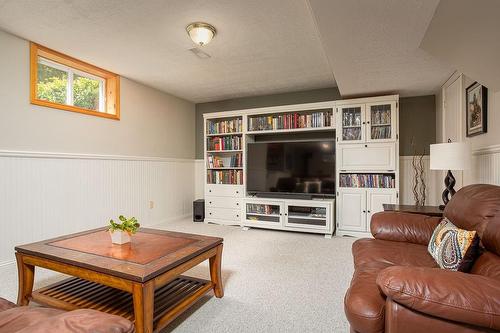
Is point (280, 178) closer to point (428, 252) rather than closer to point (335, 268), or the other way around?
point (335, 268)

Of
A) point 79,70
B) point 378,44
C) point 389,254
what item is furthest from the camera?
point 79,70

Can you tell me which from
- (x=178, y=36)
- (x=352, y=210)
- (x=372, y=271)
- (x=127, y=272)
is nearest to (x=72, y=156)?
(x=178, y=36)

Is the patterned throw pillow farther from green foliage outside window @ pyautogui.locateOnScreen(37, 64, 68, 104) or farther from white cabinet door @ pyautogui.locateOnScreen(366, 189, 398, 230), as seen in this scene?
green foliage outside window @ pyautogui.locateOnScreen(37, 64, 68, 104)

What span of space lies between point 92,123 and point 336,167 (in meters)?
3.38

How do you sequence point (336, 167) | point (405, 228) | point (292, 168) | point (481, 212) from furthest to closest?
point (292, 168)
point (336, 167)
point (405, 228)
point (481, 212)

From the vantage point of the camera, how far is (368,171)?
3.86 metres

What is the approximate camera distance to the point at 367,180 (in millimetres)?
3869

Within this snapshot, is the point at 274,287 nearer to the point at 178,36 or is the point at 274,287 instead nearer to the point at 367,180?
the point at 367,180

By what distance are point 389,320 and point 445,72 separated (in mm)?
3040

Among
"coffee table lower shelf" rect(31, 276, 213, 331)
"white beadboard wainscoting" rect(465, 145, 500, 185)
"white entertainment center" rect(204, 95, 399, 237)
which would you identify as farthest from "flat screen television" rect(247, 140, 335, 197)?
"coffee table lower shelf" rect(31, 276, 213, 331)

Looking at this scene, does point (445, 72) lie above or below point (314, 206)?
above

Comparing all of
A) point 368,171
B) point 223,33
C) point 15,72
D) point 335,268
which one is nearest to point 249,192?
point 368,171

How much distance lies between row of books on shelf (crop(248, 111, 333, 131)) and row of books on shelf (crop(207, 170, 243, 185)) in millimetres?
800

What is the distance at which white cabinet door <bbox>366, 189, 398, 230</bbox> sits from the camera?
12.2 feet
